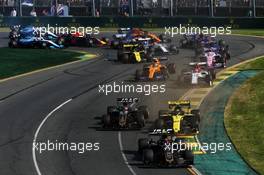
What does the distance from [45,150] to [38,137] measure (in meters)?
1.95

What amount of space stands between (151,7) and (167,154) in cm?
4926

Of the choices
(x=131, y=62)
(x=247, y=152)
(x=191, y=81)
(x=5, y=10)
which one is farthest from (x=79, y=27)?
(x=247, y=152)

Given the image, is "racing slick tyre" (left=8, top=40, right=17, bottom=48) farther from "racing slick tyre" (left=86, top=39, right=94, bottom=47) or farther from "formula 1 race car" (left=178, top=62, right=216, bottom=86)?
"formula 1 race car" (left=178, top=62, right=216, bottom=86)

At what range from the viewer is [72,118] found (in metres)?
29.9

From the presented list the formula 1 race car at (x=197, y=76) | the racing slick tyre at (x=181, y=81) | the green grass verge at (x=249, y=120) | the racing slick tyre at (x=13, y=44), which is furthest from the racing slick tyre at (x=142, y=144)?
the racing slick tyre at (x=13, y=44)

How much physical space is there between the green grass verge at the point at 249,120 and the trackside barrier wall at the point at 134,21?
25.6m

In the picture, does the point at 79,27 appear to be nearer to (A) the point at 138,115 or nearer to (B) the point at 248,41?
(B) the point at 248,41

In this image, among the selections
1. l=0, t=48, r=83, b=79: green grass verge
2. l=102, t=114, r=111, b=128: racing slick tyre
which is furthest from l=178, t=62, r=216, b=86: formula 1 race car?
l=0, t=48, r=83, b=79: green grass verge

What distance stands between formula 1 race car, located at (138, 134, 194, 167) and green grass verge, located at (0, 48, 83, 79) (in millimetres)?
20432

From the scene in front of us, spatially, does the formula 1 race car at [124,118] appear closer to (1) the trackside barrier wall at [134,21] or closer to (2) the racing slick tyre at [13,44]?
(2) the racing slick tyre at [13,44]

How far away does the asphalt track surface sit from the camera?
2264 cm

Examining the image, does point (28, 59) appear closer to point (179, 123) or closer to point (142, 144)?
point (179, 123)

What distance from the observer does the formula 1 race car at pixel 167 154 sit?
22278 mm

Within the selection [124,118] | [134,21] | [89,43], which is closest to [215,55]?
[124,118]
